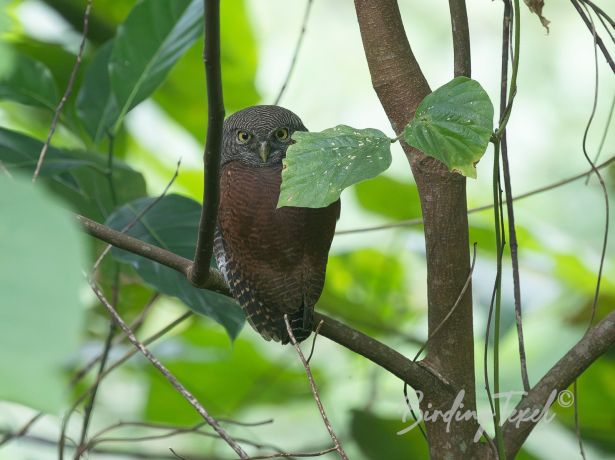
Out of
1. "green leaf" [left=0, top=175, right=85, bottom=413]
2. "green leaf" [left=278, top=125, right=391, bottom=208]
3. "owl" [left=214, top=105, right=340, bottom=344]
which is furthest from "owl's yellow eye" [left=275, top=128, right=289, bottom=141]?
"green leaf" [left=0, top=175, right=85, bottom=413]

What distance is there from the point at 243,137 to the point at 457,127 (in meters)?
1.14

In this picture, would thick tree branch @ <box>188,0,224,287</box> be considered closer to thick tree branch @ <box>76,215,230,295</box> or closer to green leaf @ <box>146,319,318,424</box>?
thick tree branch @ <box>76,215,230,295</box>

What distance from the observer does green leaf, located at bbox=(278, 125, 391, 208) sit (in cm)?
121

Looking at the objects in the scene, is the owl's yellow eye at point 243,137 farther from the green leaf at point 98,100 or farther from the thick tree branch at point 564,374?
the thick tree branch at point 564,374

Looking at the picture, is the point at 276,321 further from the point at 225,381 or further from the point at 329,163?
the point at 225,381

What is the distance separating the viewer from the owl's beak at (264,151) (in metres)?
2.19

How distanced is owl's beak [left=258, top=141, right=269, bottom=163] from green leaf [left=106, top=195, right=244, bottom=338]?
10.9 inches

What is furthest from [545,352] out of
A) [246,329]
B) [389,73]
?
[389,73]

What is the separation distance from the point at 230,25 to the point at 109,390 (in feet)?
6.50

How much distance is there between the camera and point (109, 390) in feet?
12.8

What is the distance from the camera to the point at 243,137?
230 centimetres

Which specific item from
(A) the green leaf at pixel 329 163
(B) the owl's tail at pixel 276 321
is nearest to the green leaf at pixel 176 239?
(B) the owl's tail at pixel 276 321

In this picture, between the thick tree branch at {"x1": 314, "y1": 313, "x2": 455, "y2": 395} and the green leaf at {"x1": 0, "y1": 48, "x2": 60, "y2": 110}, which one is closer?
the thick tree branch at {"x1": 314, "y1": 313, "x2": 455, "y2": 395}

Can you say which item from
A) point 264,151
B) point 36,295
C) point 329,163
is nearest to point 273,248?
point 264,151
